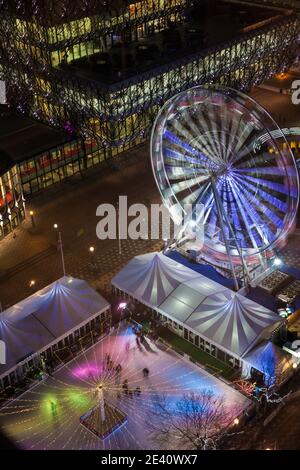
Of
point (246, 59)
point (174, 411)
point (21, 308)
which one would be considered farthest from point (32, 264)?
point (246, 59)

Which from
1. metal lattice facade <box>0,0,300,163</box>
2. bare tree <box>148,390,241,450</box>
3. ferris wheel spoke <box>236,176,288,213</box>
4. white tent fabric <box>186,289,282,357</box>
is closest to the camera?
bare tree <box>148,390,241,450</box>

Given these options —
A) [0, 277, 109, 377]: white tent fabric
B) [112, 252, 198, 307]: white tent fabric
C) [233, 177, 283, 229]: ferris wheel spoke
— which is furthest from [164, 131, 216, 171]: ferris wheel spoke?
[0, 277, 109, 377]: white tent fabric

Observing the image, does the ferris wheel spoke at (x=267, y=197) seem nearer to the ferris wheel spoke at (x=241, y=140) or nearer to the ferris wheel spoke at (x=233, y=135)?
the ferris wheel spoke at (x=241, y=140)

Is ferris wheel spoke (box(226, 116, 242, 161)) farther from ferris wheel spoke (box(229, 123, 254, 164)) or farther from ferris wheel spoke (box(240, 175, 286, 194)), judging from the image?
ferris wheel spoke (box(240, 175, 286, 194))

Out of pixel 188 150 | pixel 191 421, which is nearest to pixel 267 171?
pixel 188 150

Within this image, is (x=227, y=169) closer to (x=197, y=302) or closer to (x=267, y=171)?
(x=267, y=171)

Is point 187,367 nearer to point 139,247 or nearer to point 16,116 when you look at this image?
point 139,247
